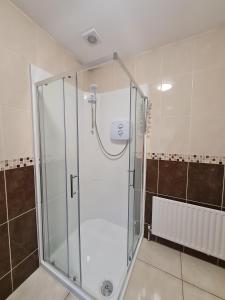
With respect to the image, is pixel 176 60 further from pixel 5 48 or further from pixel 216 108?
pixel 5 48

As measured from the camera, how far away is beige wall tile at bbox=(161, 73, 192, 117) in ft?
4.84

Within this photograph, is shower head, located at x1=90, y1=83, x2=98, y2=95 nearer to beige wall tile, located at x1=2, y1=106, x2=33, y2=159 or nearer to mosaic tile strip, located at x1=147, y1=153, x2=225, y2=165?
beige wall tile, located at x1=2, y1=106, x2=33, y2=159

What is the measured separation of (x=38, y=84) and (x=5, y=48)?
31cm

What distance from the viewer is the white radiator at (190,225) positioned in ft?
4.50

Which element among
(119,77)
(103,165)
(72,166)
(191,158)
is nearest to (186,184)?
(191,158)

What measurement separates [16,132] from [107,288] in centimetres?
147

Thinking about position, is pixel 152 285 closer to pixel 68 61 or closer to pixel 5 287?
pixel 5 287

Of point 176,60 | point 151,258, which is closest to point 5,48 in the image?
point 176,60

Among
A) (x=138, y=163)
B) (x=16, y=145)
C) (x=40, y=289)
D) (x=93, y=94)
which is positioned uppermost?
(x=93, y=94)

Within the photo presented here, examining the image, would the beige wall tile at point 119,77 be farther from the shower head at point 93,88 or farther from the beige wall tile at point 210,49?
the beige wall tile at point 210,49

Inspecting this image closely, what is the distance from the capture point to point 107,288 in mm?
1200

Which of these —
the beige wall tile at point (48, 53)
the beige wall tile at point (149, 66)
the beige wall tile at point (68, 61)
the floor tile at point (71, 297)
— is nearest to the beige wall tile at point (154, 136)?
the beige wall tile at point (149, 66)

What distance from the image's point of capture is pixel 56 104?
1418 mm

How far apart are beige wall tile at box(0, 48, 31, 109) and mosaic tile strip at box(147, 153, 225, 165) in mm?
1362
